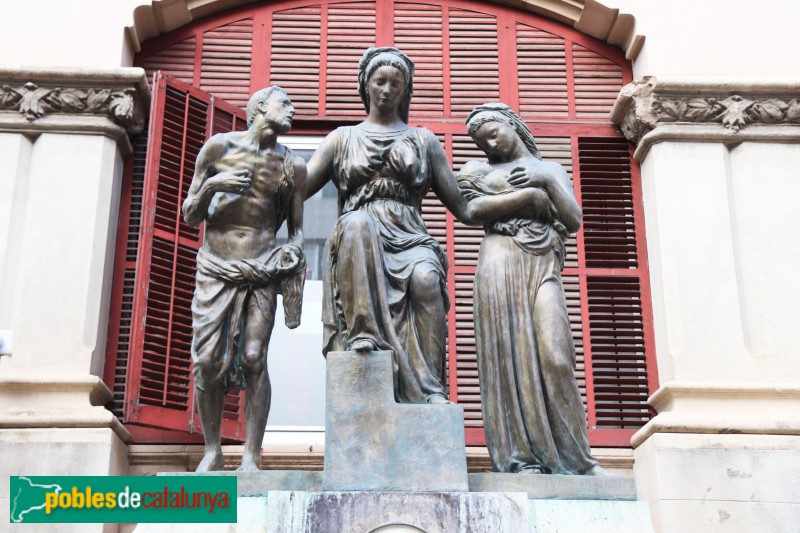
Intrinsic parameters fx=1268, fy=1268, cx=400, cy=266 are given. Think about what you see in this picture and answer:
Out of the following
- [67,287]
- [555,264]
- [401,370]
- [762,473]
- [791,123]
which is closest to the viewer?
[401,370]

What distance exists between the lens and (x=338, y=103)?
11742 millimetres

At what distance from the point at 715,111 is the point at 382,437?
19.7 ft

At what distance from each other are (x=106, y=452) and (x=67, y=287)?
1517 millimetres

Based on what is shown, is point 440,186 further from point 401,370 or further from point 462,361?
point 462,361

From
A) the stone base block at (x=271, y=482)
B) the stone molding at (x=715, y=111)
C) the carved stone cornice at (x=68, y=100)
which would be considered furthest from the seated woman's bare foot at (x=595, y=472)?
the carved stone cornice at (x=68, y=100)

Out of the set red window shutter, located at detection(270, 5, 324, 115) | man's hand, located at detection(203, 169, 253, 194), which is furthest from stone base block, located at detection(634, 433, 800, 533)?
red window shutter, located at detection(270, 5, 324, 115)

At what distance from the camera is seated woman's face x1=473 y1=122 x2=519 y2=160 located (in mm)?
7516

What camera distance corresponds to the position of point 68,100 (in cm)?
1100

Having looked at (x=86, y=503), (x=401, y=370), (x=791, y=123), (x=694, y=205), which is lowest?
(x=86, y=503)

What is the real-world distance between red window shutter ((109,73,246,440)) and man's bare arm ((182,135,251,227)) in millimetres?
3297

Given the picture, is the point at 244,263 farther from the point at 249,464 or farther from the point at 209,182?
the point at 249,464

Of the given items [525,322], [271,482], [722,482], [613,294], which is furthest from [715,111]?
[271,482]

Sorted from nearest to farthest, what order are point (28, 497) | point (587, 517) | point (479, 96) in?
point (587, 517)
point (28, 497)
point (479, 96)

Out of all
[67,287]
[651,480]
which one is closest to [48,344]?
[67,287]
